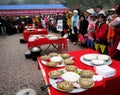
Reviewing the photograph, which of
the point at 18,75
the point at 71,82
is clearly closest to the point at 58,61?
the point at 71,82

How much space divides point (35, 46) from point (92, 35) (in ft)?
6.44

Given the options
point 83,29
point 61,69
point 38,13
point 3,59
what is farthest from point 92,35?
point 38,13

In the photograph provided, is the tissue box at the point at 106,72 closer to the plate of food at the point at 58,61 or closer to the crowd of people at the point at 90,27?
the plate of food at the point at 58,61

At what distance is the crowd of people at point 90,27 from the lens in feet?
9.54

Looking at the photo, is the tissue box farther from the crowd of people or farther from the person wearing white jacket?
the person wearing white jacket

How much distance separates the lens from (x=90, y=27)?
5578 mm

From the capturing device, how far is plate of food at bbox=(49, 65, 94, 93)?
1.56 meters

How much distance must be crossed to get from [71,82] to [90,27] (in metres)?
4.15

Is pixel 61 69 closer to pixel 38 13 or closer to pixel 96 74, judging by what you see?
pixel 96 74

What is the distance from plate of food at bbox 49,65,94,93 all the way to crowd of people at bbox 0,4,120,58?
52.2 inches

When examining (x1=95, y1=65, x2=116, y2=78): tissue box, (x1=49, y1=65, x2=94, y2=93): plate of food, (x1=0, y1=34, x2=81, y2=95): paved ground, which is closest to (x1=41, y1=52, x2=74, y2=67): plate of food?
(x1=49, y1=65, x2=94, y2=93): plate of food

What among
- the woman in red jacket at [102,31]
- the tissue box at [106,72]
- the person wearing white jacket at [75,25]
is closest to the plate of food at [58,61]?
the tissue box at [106,72]

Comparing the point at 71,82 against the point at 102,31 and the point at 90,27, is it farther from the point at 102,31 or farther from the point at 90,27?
the point at 90,27

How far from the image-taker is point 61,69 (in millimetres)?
2020
